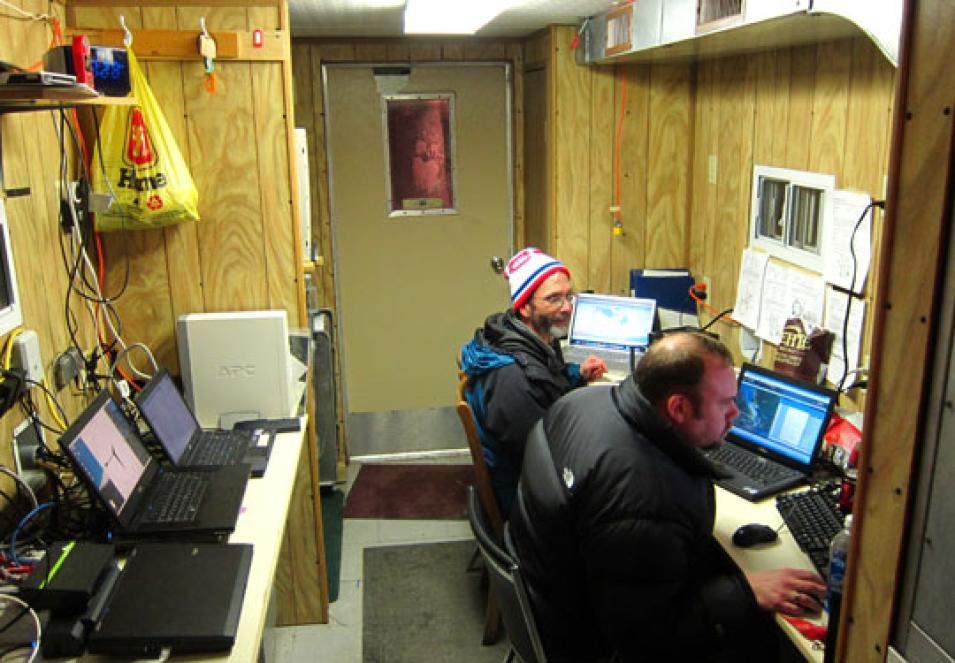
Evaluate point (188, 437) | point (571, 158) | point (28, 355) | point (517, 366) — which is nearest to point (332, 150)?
point (571, 158)

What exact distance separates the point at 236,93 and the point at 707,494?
6.13ft

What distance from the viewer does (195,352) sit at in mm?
2551

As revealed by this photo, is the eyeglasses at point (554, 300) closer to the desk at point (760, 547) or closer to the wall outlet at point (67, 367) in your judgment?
the desk at point (760, 547)

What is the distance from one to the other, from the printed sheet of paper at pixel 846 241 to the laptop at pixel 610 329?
0.91m

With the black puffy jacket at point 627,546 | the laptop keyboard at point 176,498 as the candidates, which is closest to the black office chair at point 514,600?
the black puffy jacket at point 627,546

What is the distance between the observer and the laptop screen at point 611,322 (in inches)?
133

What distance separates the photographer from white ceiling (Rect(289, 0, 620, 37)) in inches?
118

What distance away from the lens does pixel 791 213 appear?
110 inches

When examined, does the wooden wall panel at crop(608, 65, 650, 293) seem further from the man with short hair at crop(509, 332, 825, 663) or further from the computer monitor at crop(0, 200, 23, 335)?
the computer monitor at crop(0, 200, 23, 335)

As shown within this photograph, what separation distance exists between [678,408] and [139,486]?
4.30 feet

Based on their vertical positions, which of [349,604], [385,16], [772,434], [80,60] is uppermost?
[385,16]

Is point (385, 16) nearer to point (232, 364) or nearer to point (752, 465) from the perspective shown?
point (232, 364)

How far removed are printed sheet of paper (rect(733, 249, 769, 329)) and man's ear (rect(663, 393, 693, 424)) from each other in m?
1.40

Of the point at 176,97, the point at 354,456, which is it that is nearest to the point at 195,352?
the point at 176,97
